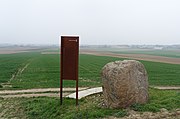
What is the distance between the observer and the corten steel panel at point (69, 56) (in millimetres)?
11562

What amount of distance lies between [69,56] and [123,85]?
274cm

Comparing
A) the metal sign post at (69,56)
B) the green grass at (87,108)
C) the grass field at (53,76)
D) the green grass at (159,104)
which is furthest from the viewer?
the grass field at (53,76)

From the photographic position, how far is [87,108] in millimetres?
11047

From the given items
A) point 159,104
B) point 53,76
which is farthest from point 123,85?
Result: point 53,76

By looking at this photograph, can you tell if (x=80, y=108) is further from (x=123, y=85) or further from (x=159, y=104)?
(x=159, y=104)

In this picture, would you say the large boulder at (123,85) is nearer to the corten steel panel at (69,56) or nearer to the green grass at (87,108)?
the green grass at (87,108)

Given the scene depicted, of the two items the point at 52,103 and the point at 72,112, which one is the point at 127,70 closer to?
the point at 72,112

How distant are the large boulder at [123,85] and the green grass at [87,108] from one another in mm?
292

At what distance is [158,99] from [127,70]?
2348 millimetres

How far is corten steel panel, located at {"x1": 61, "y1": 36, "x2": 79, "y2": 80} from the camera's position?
11.6 metres

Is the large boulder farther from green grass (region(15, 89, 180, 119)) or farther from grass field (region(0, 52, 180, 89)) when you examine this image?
grass field (region(0, 52, 180, 89))

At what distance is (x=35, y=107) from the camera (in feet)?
42.1

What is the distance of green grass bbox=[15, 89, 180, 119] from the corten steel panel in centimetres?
131

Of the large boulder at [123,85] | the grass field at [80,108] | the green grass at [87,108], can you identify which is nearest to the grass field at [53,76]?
the grass field at [80,108]
